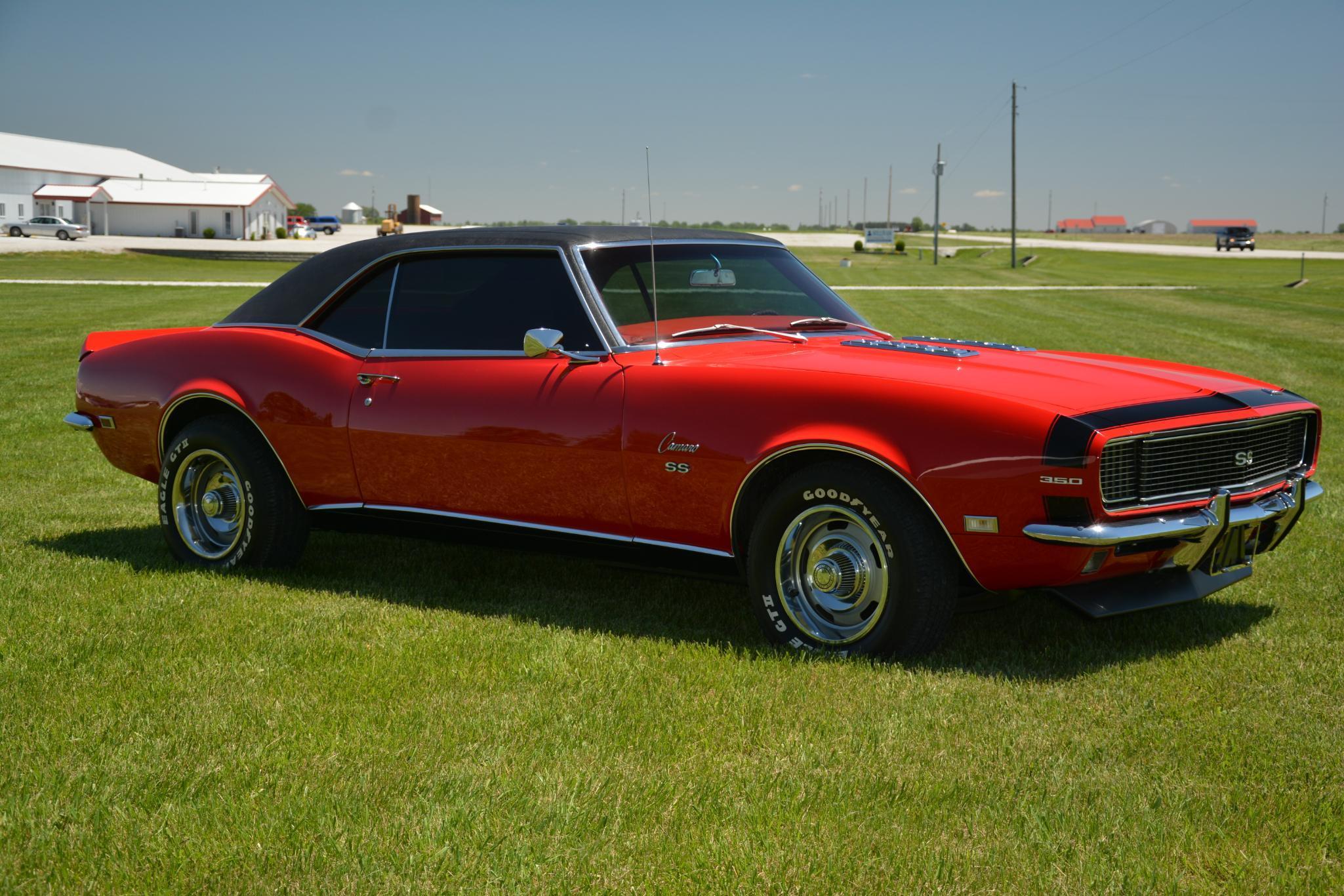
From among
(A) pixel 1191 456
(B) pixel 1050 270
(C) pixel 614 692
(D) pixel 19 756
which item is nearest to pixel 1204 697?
(A) pixel 1191 456

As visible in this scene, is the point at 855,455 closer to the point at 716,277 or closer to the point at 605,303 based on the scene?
the point at 605,303

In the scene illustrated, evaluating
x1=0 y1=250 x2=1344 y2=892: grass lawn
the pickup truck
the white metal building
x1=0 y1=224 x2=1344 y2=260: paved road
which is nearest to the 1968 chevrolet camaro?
x1=0 y1=250 x2=1344 y2=892: grass lawn

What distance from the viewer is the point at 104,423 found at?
6.26 meters

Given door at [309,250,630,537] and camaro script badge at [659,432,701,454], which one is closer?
camaro script badge at [659,432,701,454]

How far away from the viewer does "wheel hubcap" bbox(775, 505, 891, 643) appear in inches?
170

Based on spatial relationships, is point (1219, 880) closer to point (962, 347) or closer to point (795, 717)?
point (795, 717)

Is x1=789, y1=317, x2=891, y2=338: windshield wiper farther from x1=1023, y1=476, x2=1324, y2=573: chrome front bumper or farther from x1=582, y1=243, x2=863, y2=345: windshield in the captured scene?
x1=1023, y1=476, x2=1324, y2=573: chrome front bumper

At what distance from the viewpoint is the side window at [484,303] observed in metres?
5.08

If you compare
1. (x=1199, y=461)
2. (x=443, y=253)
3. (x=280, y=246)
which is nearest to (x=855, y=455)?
(x=1199, y=461)

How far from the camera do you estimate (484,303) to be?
5305 millimetres

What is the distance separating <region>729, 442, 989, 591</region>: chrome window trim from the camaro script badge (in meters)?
0.22

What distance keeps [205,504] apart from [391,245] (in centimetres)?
148

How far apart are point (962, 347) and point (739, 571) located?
4.16ft

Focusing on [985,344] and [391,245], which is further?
[391,245]
